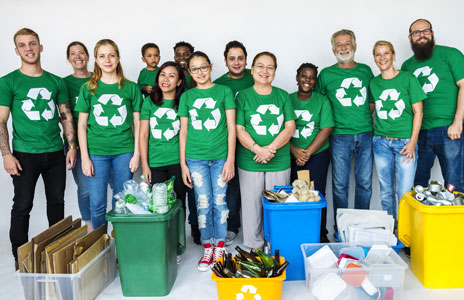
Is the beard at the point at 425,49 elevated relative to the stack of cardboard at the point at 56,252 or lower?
elevated

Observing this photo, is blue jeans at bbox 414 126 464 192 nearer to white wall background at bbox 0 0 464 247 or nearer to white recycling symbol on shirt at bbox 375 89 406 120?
white recycling symbol on shirt at bbox 375 89 406 120

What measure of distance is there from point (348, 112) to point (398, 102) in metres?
0.35

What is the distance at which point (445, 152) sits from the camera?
8.94 ft

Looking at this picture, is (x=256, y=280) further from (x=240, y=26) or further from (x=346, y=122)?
(x=240, y=26)

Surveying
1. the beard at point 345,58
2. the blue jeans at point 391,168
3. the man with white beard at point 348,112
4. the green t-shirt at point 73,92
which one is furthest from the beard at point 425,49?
the green t-shirt at point 73,92

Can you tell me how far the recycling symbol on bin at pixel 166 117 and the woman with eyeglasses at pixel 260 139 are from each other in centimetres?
44

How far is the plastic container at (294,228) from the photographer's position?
2.10m

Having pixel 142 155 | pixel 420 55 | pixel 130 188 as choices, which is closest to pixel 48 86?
pixel 142 155

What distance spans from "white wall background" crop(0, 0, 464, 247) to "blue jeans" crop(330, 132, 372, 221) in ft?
3.14

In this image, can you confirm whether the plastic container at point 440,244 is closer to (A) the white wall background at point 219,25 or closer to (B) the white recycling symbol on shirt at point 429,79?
(B) the white recycling symbol on shirt at point 429,79

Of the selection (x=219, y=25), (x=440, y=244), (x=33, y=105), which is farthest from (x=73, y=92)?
(x=440, y=244)

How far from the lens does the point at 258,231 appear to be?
255 cm

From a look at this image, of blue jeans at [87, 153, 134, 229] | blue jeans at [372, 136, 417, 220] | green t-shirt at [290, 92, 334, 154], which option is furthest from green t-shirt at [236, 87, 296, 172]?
blue jeans at [87, 153, 134, 229]

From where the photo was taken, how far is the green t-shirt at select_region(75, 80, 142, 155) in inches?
94.6
